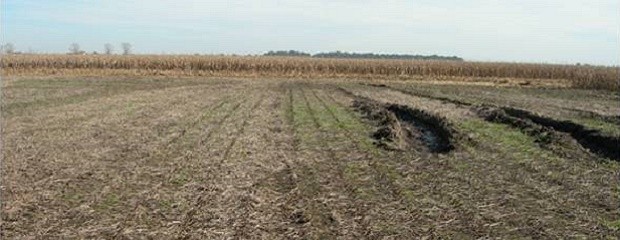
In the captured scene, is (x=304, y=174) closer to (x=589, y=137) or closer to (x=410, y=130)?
(x=410, y=130)

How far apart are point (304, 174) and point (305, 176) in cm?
17

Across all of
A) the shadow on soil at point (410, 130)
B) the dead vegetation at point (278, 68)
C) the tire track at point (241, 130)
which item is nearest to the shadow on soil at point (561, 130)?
the shadow on soil at point (410, 130)

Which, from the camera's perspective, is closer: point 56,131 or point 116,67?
point 56,131

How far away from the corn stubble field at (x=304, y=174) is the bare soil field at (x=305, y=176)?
0.03 metres

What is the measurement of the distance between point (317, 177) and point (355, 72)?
47.1 m

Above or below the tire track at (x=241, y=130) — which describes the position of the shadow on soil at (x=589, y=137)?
above

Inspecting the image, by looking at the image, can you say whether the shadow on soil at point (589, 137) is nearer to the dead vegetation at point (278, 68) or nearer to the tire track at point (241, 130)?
the tire track at point (241, 130)

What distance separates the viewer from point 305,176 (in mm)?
10172

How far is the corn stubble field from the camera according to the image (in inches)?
292

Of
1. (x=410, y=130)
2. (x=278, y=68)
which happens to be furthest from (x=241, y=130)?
(x=278, y=68)

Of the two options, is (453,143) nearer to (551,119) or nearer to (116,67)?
(551,119)

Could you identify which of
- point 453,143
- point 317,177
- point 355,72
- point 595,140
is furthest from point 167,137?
point 355,72

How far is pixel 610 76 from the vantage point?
43.7 m

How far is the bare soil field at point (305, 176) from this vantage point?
7391mm
